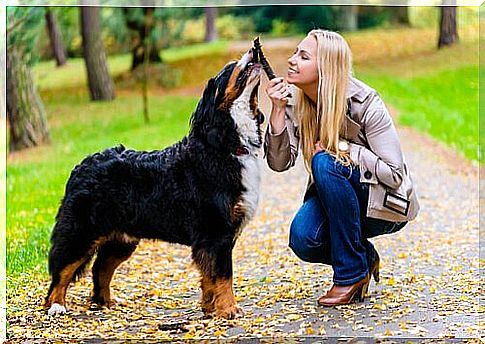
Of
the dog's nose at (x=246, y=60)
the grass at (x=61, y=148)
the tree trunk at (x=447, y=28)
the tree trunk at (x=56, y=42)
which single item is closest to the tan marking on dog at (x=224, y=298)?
the dog's nose at (x=246, y=60)

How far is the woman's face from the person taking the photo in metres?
4.01

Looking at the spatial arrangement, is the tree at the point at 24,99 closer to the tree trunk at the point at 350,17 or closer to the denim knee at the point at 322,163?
the denim knee at the point at 322,163

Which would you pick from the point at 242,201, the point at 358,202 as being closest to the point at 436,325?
the point at 358,202

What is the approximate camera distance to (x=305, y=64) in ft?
13.2

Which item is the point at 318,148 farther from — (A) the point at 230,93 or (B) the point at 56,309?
(B) the point at 56,309

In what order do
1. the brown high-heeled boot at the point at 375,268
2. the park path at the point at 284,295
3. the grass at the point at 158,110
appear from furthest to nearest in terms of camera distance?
the grass at the point at 158,110
the brown high-heeled boot at the point at 375,268
the park path at the point at 284,295

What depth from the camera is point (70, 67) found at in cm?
1747

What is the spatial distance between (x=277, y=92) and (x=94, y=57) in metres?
11.0

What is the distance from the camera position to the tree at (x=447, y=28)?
51.2 ft

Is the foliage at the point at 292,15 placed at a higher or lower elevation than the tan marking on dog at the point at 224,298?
higher

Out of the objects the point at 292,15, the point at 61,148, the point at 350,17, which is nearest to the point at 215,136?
the point at 61,148

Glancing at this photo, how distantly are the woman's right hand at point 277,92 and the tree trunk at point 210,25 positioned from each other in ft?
47.2

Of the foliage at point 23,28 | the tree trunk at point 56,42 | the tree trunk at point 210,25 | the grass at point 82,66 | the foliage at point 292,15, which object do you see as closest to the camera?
the foliage at point 23,28

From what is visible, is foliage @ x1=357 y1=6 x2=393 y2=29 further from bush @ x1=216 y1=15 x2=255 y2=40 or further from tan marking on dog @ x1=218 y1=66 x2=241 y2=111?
tan marking on dog @ x1=218 y1=66 x2=241 y2=111
